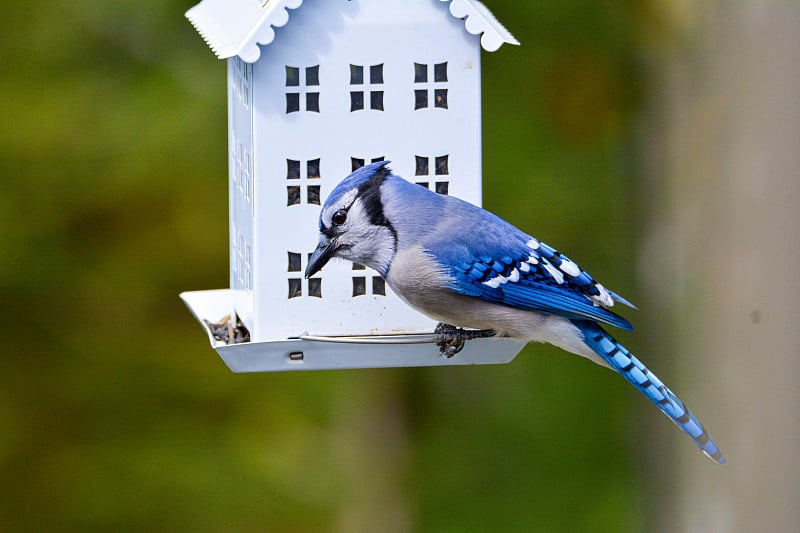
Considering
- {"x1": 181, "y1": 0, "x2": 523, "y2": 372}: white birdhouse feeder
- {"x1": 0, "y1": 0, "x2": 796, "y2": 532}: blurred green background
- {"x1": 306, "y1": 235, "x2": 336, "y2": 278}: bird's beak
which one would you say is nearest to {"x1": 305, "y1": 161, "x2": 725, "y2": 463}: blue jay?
{"x1": 306, "y1": 235, "x2": 336, "y2": 278}: bird's beak

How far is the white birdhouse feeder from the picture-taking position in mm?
3070

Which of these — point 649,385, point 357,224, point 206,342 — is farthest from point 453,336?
point 206,342

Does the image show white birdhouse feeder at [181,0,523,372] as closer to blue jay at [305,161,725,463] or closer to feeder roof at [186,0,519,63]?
feeder roof at [186,0,519,63]

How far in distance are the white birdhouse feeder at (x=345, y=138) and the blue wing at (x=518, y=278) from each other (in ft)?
0.62

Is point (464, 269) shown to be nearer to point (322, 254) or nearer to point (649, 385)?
point (322, 254)

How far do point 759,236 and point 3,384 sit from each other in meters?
3.45

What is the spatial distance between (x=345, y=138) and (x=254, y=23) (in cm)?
38

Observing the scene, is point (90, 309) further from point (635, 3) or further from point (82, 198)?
point (635, 3)

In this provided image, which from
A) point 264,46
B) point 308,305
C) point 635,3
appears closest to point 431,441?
point 635,3

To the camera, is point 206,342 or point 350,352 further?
point 206,342

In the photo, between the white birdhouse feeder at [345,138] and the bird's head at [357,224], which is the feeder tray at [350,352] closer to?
the white birdhouse feeder at [345,138]

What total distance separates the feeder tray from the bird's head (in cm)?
19

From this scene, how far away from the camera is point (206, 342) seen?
5.34 m

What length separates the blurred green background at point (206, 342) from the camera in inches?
203
